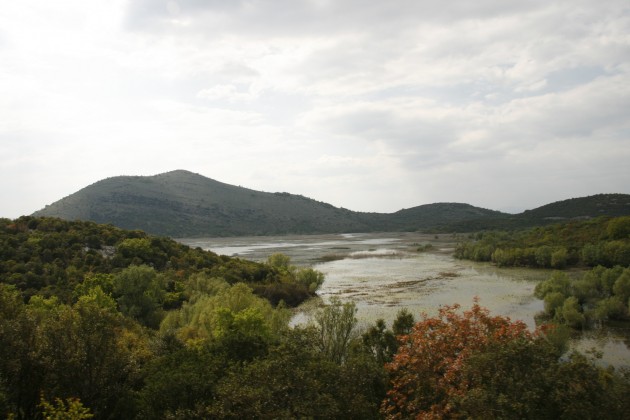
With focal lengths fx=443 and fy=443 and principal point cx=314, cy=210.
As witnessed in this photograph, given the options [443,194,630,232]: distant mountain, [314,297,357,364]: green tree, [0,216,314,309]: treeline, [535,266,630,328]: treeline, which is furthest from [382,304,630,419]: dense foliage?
[443,194,630,232]: distant mountain

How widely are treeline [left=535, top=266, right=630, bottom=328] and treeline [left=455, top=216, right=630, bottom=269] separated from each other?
2767cm

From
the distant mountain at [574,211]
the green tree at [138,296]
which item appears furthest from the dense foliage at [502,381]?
the distant mountain at [574,211]

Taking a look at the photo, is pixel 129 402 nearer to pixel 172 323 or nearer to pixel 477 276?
pixel 172 323

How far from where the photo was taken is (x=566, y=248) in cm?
8675

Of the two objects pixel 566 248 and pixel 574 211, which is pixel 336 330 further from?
pixel 574 211

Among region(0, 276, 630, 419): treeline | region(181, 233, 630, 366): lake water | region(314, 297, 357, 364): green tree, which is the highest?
region(0, 276, 630, 419): treeline

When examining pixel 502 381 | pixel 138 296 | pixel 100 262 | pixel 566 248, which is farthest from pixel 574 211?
pixel 502 381

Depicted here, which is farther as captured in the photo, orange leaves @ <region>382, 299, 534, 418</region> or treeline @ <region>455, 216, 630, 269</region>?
treeline @ <region>455, 216, 630, 269</region>

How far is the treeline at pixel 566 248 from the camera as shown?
77.2 meters

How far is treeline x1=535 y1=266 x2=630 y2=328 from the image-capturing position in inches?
1629

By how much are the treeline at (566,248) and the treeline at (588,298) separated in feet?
90.8

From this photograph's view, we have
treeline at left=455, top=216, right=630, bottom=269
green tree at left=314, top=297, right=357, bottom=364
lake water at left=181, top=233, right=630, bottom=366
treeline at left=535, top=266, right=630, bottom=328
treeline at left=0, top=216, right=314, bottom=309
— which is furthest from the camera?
treeline at left=455, top=216, right=630, bottom=269

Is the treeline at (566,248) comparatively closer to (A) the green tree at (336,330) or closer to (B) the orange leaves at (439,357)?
(A) the green tree at (336,330)

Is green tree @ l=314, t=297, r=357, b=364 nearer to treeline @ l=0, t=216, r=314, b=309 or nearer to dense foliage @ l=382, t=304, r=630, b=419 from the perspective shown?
dense foliage @ l=382, t=304, r=630, b=419
